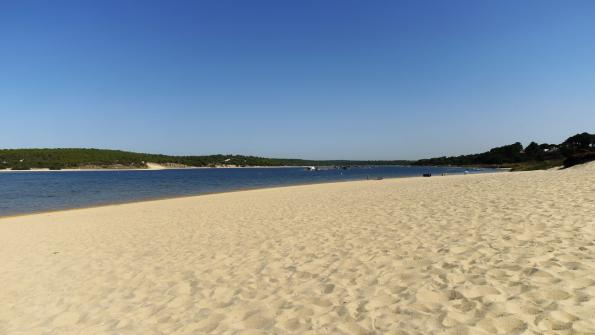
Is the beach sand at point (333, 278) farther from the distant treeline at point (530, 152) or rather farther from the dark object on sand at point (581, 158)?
the distant treeline at point (530, 152)

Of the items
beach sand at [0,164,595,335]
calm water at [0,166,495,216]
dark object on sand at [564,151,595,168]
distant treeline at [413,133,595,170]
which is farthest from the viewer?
distant treeline at [413,133,595,170]

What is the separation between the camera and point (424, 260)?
6539mm

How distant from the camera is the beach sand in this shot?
442 cm

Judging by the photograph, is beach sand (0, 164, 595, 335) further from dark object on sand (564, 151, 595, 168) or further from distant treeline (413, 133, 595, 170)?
distant treeline (413, 133, 595, 170)

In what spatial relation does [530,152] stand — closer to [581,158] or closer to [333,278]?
[581,158]

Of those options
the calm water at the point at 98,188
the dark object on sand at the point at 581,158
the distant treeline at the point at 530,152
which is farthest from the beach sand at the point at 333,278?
the distant treeline at the point at 530,152

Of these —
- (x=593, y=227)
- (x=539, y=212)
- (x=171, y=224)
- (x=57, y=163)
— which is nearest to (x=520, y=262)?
(x=593, y=227)

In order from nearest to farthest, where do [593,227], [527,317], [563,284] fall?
[527,317], [563,284], [593,227]

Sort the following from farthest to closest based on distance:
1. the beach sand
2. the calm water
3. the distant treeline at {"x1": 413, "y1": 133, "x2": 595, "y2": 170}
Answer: the distant treeline at {"x1": 413, "y1": 133, "x2": 595, "y2": 170} < the calm water < the beach sand

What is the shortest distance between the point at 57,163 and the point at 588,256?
180 metres

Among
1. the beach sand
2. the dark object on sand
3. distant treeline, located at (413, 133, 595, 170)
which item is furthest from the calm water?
distant treeline, located at (413, 133, 595, 170)

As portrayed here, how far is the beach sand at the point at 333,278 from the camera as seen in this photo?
442 centimetres

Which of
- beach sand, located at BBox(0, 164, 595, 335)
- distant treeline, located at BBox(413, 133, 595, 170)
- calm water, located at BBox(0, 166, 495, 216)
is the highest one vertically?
distant treeline, located at BBox(413, 133, 595, 170)

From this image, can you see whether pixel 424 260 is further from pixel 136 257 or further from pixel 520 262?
pixel 136 257
